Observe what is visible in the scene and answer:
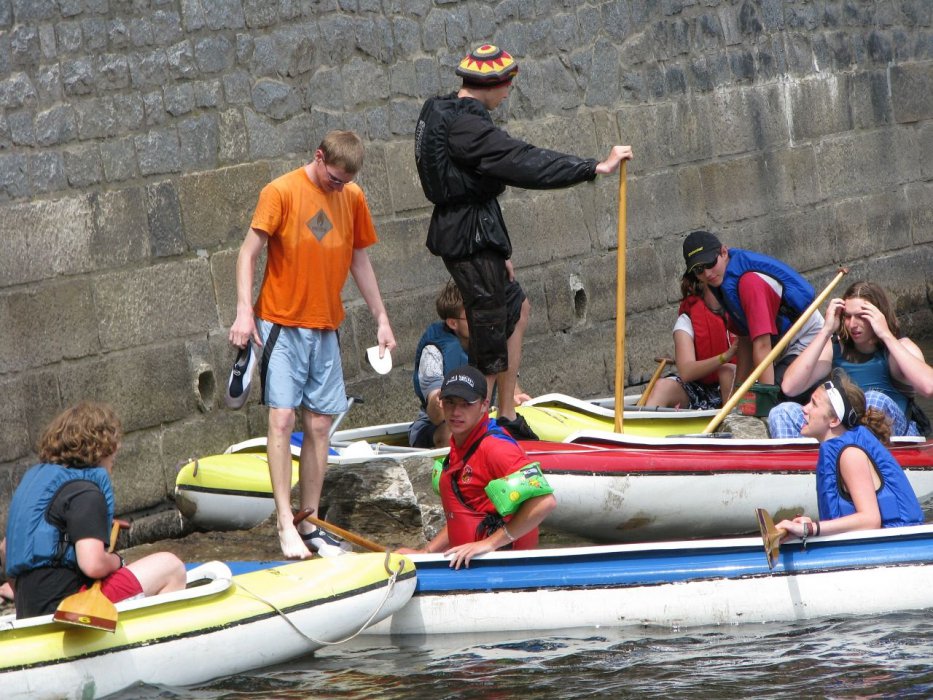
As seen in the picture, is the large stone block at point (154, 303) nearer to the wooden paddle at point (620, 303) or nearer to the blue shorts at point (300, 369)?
the blue shorts at point (300, 369)

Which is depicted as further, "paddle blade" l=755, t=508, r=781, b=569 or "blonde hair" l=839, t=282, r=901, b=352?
"blonde hair" l=839, t=282, r=901, b=352

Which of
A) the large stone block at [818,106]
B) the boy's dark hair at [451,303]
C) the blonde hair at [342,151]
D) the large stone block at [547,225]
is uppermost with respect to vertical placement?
the large stone block at [818,106]

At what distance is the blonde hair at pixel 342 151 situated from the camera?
624 cm

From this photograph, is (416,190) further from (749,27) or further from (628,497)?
(749,27)

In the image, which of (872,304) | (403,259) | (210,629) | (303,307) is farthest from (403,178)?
(210,629)

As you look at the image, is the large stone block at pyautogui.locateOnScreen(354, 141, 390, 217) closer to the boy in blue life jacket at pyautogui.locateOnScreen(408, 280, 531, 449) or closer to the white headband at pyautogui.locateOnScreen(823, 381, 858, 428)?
the boy in blue life jacket at pyautogui.locateOnScreen(408, 280, 531, 449)

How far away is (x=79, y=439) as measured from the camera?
4.91 m

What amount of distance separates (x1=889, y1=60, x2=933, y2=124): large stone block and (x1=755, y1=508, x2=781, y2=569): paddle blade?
7.96 m

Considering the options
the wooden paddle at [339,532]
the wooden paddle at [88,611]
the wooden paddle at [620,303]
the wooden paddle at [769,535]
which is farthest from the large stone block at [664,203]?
the wooden paddle at [88,611]

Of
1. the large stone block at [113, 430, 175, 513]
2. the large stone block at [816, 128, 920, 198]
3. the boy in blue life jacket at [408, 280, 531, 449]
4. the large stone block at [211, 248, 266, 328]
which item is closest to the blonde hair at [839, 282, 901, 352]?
the boy in blue life jacket at [408, 280, 531, 449]

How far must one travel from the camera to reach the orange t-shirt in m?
6.36

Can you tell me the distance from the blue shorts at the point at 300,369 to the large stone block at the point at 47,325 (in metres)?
1.09

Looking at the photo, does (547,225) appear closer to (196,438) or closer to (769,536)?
(196,438)

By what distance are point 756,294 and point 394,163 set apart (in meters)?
2.32
